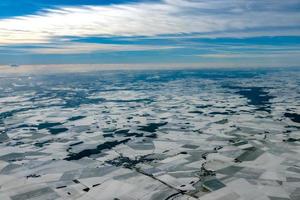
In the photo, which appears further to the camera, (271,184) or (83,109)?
(83,109)

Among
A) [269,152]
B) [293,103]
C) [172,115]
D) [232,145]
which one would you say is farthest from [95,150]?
[293,103]

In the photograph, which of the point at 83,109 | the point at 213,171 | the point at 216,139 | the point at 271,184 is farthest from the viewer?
the point at 83,109

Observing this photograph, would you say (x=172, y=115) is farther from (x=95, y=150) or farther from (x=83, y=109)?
(x=95, y=150)

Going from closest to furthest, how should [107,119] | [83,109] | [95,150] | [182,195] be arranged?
1. [182,195]
2. [95,150]
3. [107,119]
4. [83,109]

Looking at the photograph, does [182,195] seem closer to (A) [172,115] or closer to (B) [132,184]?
(B) [132,184]

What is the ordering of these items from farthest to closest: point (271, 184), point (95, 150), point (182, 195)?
1. point (95, 150)
2. point (271, 184)
3. point (182, 195)

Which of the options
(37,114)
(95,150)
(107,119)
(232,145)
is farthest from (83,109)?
(232,145)

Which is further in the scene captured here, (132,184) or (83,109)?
(83,109)

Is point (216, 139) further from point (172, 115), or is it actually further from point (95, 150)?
point (172, 115)

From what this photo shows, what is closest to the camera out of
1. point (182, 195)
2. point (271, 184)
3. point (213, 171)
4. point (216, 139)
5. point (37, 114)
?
point (182, 195)
